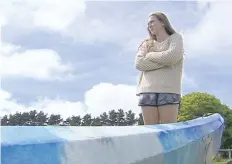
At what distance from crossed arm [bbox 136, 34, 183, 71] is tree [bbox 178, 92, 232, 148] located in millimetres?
32753

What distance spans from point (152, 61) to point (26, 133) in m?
2.30

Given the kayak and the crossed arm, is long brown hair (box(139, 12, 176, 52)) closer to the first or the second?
the crossed arm

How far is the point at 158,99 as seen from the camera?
3105 mm

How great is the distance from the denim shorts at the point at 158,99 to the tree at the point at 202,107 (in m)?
32.8

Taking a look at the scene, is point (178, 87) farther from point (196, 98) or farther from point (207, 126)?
point (196, 98)

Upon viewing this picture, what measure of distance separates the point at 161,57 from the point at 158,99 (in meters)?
0.29

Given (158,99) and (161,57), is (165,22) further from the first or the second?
(158,99)

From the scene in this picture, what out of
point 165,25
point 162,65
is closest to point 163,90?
point 162,65

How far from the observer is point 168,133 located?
1926mm

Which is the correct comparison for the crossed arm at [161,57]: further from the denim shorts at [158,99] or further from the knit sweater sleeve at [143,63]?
the denim shorts at [158,99]

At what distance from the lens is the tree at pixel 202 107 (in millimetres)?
36688

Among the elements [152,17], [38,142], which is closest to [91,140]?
[38,142]

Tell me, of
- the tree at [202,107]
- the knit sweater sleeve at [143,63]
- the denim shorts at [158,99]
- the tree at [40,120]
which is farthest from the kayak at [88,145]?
the tree at [202,107]

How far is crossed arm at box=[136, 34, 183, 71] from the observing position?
9.94ft
